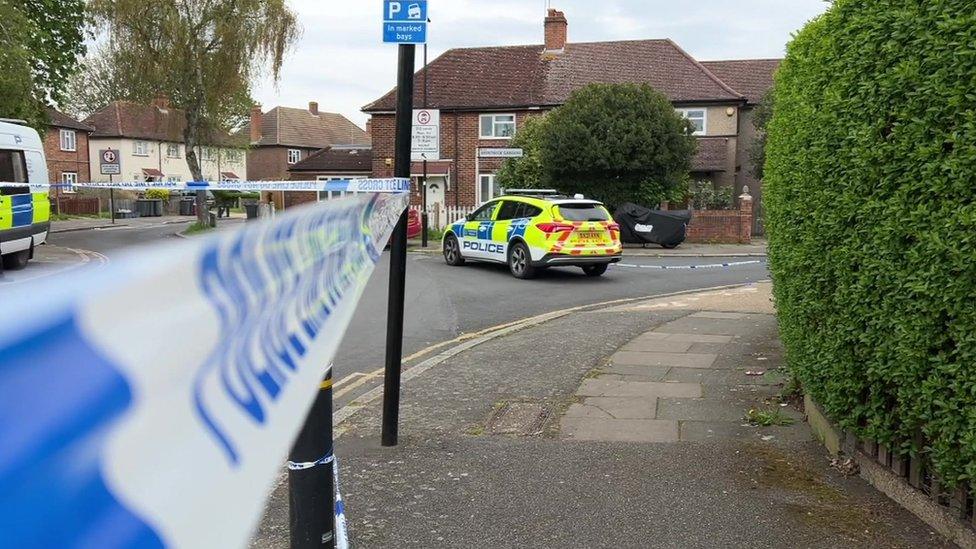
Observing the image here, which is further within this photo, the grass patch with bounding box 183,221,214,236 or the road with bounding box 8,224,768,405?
the road with bounding box 8,224,768,405

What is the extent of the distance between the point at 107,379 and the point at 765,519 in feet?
11.6

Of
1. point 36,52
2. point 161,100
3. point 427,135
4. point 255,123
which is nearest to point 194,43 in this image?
point 161,100

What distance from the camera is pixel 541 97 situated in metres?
33.3

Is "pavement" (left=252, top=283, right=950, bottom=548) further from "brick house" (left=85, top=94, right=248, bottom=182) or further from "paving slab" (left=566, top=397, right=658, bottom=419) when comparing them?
"brick house" (left=85, top=94, right=248, bottom=182)

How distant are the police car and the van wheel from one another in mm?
7923

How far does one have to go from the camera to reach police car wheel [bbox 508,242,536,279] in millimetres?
14734

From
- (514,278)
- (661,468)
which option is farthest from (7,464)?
(514,278)

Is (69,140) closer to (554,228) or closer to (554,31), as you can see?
(554,31)

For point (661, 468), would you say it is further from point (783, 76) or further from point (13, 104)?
point (13, 104)

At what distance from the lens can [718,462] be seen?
452 cm

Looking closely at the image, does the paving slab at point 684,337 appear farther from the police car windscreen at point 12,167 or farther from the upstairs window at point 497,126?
the upstairs window at point 497,126

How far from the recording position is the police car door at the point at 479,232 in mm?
16078

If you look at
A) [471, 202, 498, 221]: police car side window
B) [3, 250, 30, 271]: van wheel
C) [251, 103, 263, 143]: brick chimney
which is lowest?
[3, 250, 30, 271]: van wheel

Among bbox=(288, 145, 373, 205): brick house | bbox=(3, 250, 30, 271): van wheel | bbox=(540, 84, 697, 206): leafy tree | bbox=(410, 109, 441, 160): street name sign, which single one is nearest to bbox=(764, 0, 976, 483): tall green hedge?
bbox=(3, 250, 30, 271): van wheel
